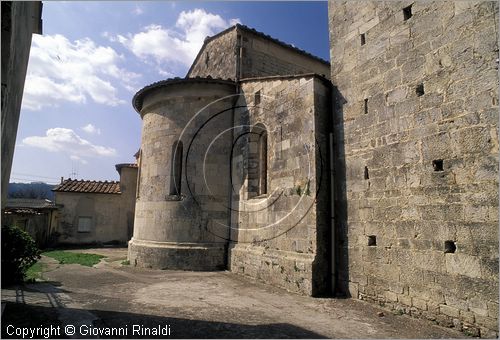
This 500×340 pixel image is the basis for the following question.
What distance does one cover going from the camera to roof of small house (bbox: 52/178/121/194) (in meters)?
16.6

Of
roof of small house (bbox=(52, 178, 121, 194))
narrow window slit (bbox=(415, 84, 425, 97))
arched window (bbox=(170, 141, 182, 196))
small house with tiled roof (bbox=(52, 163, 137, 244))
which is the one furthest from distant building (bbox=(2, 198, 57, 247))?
narrow window slit (bbox=(415, 84, 425, 97))

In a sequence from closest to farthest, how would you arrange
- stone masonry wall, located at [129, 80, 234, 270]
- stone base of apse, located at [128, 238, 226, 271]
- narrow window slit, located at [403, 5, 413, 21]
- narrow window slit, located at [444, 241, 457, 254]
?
narrow window slit, located at [444, 241, 457, 254] < narrow window slit, located at [403, 5, 413, 21] < stone base of apse, located at [128, 238, 226, 271] < stone masonry wall, located at [129, 80, 234, 270]

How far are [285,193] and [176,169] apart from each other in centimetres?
373

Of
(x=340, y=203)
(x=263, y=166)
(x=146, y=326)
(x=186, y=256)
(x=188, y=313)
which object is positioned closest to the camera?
(x=146, y=326)

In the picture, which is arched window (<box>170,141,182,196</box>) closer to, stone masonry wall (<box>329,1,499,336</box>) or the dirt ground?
the dirt ground

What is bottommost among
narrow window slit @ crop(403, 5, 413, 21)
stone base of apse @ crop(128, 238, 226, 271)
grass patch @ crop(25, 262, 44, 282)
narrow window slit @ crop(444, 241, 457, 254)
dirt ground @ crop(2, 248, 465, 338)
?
dirt ground @ crop(2, 248, 465, 338)

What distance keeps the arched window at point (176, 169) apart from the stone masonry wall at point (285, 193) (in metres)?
1.71

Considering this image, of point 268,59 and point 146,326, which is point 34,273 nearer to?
point 146,326

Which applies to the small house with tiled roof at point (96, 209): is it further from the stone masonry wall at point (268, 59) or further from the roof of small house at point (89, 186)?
the stone masonry wall at point (268, 59)

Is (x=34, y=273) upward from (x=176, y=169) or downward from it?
downward

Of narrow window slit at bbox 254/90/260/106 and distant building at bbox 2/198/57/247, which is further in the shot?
distant building at bbox 2/198/57/247

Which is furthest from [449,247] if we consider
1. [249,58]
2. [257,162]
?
[249,58]

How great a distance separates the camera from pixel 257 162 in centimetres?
866

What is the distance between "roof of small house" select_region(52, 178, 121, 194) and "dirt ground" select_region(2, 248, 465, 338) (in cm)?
1016
